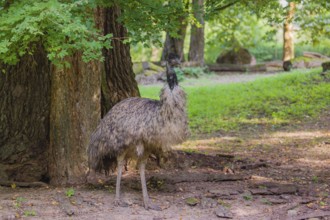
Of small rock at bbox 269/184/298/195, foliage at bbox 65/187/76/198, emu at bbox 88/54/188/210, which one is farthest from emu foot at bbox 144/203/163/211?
small rock at bbox 269/184/298/195

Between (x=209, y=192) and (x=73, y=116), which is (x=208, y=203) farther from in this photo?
(x=73, y=116)

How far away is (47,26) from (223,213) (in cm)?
267

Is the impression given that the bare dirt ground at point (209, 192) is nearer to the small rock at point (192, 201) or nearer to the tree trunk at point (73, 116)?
the small rock at point (192, 201)

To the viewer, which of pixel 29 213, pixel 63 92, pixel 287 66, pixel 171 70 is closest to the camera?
pixel 29 213

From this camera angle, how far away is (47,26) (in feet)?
17.7

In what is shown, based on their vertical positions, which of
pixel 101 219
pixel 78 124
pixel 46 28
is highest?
pixel 46 28

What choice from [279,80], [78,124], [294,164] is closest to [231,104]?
[279,80]

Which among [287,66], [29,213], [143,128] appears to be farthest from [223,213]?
[287,66]

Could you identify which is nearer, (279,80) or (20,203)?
(20,203)

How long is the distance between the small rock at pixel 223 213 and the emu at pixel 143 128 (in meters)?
0.68

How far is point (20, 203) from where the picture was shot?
6363 millimetres

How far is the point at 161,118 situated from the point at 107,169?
121 cm

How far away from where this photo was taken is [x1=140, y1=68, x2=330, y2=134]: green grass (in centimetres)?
1248

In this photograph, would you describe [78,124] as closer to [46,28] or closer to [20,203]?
[20,203]
